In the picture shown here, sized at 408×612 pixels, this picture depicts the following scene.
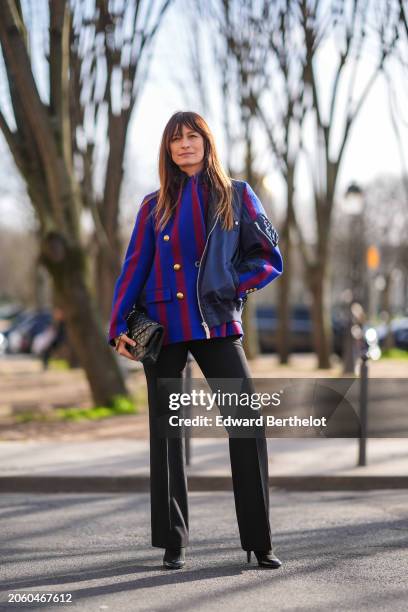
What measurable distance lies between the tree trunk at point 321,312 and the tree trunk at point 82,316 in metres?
9.23

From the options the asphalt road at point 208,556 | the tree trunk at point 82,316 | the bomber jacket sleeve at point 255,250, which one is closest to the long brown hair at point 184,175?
the bomber jacket sleeve at point 255,250

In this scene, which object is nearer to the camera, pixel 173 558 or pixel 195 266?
pixel 195 266

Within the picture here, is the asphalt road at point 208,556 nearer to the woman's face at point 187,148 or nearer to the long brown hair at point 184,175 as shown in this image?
the long brown hair at point 184,175

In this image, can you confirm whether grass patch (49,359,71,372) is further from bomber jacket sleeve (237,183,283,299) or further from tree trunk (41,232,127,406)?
bomber jacket sleeve (237,183,283,299)

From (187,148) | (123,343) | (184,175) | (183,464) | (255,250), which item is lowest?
(183,464)

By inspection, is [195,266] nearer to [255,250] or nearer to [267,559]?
[255,250]

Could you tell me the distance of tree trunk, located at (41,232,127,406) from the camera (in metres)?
11.8

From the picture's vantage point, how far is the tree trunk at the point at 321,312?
2084 centimetres

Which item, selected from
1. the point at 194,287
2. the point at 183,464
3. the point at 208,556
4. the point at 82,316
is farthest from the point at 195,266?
the point at 82,316

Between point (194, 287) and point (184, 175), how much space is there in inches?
21.2

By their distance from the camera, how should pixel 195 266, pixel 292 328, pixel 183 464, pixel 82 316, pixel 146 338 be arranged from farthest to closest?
pixel 292 328
pixel 82 316
pixel 183 464
pixel 195 266
pixel 146 338

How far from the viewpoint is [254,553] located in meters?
4.60

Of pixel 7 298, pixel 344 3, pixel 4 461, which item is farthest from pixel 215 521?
pixel 7 298

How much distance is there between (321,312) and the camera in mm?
20922
